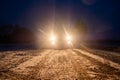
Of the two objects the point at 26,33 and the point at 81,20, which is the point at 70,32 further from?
the point at 26,33

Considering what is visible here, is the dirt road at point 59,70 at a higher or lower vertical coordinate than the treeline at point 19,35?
lower

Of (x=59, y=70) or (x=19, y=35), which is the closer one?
(x=59, y=70)

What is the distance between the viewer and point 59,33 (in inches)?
2383

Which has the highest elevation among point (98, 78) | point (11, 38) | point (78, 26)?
point (78, 26)

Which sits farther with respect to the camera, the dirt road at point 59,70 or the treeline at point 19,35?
the treeline at point 19,35

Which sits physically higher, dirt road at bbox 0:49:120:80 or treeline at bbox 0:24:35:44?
treeline at bbox 0:24:35:44

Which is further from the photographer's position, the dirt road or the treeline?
the treeline

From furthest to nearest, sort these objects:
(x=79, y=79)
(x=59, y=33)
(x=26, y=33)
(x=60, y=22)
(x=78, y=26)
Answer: (x=26, y=33) → (x=78, y=26) → (x=60, y=22) → (x=59, y=33) → (x=79, y=79)

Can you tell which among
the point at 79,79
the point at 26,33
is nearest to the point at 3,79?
the point at 79,79

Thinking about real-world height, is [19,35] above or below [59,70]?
above

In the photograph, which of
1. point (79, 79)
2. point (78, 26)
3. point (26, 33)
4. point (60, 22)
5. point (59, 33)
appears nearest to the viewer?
point (79, 79)

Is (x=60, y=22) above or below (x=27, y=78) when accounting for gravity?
above

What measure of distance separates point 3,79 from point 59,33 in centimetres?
5458

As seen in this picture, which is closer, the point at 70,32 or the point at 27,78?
the point at 27,78
